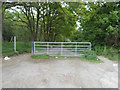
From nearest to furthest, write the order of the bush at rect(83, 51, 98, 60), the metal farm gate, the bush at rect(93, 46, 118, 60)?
the bush at rect(83, 51, 98, 60) → the metal farm gate → the bush at rect(93, 46, 118, 60)

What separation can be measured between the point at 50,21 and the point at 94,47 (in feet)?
27.7

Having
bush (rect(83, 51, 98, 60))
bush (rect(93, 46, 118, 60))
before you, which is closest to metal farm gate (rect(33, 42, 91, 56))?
bush (rect(83, 51, 98, 60))

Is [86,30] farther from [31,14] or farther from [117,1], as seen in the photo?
[31,14]

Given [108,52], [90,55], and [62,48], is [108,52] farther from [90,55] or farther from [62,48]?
[62,48]

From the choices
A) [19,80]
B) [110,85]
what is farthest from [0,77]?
[110,85]

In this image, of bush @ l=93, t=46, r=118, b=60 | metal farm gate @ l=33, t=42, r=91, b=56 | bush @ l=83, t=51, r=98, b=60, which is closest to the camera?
bush @ l=83, t=51, r=98, b=60

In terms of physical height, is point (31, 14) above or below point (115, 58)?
above

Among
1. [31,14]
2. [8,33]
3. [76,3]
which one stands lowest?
[8,33]

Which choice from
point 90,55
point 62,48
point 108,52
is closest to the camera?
point 90,55

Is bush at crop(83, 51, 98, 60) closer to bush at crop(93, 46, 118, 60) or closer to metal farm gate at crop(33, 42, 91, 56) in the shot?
metal farm gate at crop(33, 42, 91, 56)

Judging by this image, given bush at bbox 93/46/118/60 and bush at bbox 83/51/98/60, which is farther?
bush at bbox 93/46/118/60

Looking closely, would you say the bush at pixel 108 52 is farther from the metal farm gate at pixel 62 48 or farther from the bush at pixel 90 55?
the bush at pixel 90 55

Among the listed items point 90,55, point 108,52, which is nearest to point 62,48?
point 90,55

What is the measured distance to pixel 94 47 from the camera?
23.6 feet
